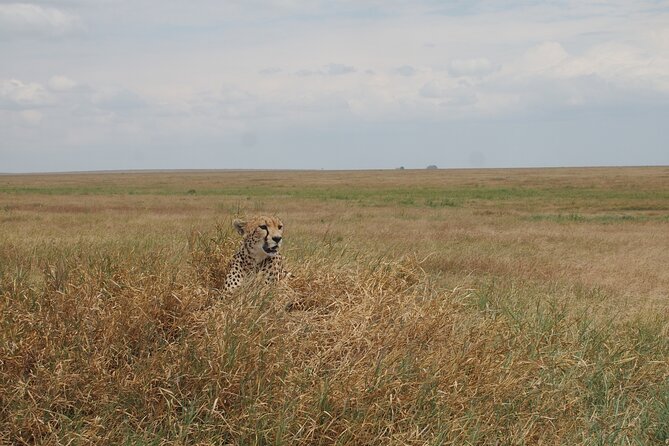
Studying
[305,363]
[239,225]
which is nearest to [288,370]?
[305,363]

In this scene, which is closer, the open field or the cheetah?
the open field

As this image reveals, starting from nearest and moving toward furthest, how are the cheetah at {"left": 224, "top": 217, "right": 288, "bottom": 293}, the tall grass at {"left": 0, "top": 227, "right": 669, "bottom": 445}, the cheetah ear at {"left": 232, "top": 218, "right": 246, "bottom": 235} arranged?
the tall grass at {"left": 0, "top": 227, "right": 669, "bottom": 445} → the cheetah at {"left": 224, "top": 217, "right": 288, "bottom": 293} → the cheetah ear at {"left": 232, "top": 218, "right": 246, "bottom": 235}

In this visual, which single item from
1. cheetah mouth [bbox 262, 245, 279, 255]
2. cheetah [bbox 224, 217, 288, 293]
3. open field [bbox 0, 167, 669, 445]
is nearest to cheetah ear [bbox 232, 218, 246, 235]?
cheetah [bbox 224, 217, 288, 293]

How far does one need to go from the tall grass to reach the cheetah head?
0.48 m

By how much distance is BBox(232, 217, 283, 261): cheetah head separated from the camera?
6527mm

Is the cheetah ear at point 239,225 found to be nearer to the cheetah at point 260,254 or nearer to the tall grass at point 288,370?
the cheetah at point 260,254

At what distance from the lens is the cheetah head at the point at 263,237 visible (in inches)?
257

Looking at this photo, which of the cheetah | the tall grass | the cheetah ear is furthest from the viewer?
the cheetah ear

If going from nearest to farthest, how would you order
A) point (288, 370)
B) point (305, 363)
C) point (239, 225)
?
point (288, 370) → point (305, 363) → point (239, 225)

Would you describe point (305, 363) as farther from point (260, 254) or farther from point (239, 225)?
point (239, 225)

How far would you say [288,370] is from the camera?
198 inches

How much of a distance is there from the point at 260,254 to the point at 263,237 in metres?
0.16

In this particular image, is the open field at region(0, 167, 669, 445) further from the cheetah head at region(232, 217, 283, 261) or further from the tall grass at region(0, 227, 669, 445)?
the cheetah head at region(232, 217, 283, 261)

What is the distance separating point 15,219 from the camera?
23.3 metres
